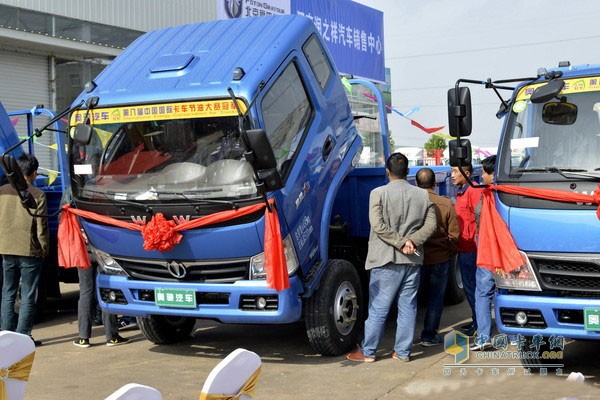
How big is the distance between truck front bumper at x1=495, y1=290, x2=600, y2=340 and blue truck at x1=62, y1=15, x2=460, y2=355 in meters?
1.61

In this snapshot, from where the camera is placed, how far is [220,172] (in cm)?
641

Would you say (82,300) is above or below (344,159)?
below

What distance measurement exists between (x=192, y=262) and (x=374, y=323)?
1.66 m

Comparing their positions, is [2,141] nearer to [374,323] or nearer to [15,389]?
[374,323]

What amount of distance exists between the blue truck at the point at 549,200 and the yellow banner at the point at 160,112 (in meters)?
1.81

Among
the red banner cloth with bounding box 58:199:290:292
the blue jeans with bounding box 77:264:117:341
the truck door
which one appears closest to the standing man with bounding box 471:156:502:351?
the truck door

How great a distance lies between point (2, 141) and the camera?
8.75 metres

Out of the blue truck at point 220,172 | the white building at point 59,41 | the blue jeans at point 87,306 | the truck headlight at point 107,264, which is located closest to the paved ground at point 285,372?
the blue jeans at point 87,306

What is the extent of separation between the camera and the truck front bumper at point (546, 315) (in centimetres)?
552

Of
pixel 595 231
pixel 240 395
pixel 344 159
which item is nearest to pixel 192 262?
pixel 344 159

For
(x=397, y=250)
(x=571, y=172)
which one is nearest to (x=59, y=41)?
(x=397, y=250)

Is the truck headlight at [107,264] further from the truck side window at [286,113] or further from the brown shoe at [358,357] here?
the brown shoe at [358,357]

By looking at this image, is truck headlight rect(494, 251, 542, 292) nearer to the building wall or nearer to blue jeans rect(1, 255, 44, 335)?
blue jeans rect(1, 255, 44, 335)

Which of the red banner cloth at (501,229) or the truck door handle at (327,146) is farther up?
the truck door handle at (327,146)
